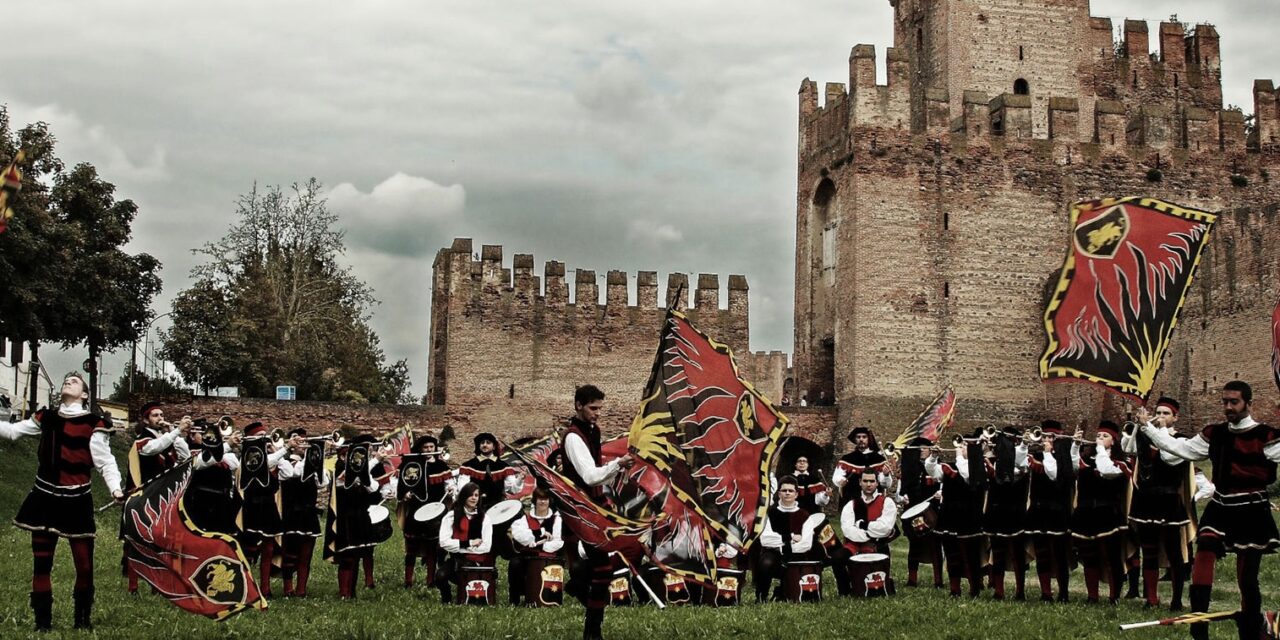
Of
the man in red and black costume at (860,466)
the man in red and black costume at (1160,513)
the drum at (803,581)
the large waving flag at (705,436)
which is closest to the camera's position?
the large waving flag at (705,436)

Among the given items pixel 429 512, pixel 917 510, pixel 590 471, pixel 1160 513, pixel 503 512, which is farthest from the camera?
pixel 917 510

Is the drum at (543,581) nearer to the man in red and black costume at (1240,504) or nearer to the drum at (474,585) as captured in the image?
the drum at (474,585)

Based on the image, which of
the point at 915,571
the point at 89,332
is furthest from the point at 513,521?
the point at 89,332

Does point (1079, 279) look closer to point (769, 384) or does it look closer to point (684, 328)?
point (684, 328)

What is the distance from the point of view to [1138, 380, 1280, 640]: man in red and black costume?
13.3 metres

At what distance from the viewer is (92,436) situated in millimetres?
14070

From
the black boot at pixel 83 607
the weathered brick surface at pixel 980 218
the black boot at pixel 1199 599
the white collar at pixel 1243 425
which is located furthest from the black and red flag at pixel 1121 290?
the weathered brick surface at pixel 980 218

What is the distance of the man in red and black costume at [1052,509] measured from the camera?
59.1 feet

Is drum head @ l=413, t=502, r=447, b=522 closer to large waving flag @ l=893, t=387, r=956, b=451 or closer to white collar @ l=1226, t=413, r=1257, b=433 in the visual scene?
large waving flag @ l=893, t=387, r=956, b=451

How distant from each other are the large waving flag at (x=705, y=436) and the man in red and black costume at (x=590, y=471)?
598 mm

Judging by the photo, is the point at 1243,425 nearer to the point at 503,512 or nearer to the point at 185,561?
the point at 503,512

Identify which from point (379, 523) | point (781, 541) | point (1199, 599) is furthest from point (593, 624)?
point (379, 523)

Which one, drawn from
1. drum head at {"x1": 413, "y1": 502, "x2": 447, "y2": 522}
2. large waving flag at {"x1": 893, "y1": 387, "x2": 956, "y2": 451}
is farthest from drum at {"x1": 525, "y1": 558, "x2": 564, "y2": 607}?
large waving flag at {"x1": 893, "y1": 387, "x2": 956, "y2": 451}

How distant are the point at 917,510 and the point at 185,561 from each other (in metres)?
10.1
